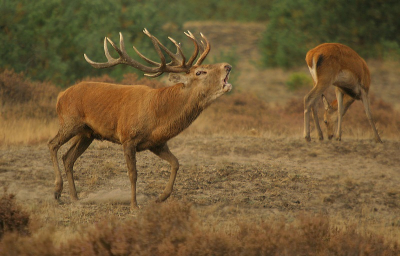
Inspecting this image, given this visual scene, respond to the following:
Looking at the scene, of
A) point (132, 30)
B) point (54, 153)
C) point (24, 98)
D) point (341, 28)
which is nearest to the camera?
point (54, 153)

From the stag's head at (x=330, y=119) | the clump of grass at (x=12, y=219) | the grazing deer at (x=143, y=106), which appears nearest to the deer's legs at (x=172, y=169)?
the grazing deer at (x=143, y=106)

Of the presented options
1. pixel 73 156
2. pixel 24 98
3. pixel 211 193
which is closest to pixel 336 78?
pixel 211 193

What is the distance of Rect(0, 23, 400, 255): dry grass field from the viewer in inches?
221

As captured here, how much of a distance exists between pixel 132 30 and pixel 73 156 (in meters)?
14.5

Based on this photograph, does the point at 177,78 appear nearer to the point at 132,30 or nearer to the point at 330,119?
the point at 330,119

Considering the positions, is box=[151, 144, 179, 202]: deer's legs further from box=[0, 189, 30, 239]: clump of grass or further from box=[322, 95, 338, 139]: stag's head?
box=[322, 95, 338, 139]: stag's head

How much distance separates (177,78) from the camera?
27.1 feet

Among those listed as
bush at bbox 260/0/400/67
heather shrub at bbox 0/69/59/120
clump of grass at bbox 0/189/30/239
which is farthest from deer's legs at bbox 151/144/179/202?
bush at bbox 260/0/400/67

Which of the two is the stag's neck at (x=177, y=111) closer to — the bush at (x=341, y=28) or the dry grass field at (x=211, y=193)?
the dry grass field at (x=211, y=193)

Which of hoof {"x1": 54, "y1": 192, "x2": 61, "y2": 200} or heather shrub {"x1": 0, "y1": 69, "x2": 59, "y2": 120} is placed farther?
heather shrub {"x1": 0, "y1": 69, "x2": 59, "y2": 120}

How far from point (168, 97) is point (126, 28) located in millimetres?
15376

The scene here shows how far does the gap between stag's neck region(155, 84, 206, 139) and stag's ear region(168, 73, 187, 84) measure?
0.11 metres

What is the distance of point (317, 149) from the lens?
1180 cm

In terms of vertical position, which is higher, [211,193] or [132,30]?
[132,30]
